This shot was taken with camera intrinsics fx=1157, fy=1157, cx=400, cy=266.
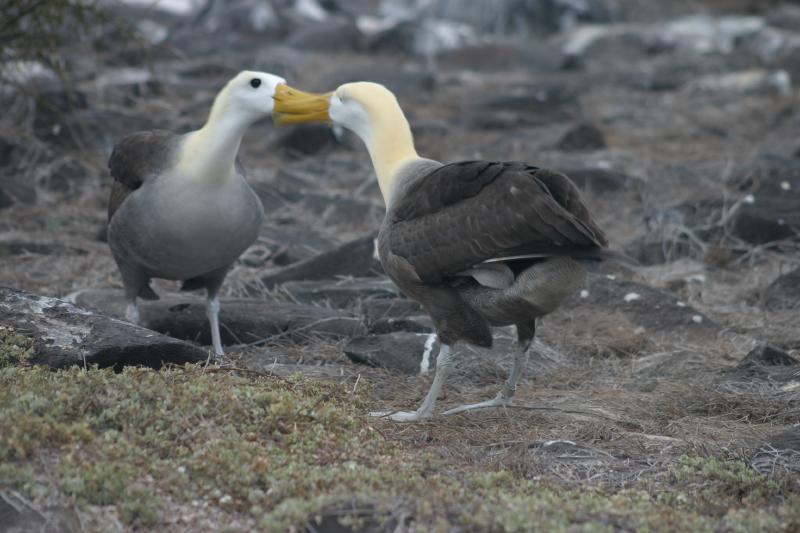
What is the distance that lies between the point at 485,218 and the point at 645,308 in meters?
2.37

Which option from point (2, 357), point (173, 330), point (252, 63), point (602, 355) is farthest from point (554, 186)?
point (252, 63)

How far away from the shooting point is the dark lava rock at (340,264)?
23.2ft

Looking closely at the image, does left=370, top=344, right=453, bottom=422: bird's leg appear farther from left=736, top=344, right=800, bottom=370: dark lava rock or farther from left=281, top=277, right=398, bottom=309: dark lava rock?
left=281, top=277, right=398, bottom=309: dark lava rock

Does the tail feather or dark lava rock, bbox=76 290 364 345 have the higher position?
the tail feather

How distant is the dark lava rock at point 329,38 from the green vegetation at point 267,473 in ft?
49.9

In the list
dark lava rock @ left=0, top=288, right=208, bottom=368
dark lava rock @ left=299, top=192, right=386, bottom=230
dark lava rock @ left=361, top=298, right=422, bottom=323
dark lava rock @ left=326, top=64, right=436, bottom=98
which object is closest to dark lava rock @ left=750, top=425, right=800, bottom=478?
dark lava rock @ left=0, top=288, right=208, bottom=368

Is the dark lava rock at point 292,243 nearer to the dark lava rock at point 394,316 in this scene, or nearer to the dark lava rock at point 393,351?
the dark lava rock at point 394,316

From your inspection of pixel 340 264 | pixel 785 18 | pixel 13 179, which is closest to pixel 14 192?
pixel 13 179

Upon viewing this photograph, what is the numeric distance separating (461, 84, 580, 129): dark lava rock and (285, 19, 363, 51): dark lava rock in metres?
4.87

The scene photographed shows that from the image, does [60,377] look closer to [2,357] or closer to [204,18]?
[2,357]

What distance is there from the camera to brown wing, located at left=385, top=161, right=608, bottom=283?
4281 mm

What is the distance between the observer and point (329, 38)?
19234 mm

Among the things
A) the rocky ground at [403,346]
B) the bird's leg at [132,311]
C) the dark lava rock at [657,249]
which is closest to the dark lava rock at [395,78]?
the rocky ground at [403,346]

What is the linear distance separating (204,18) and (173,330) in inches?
695
